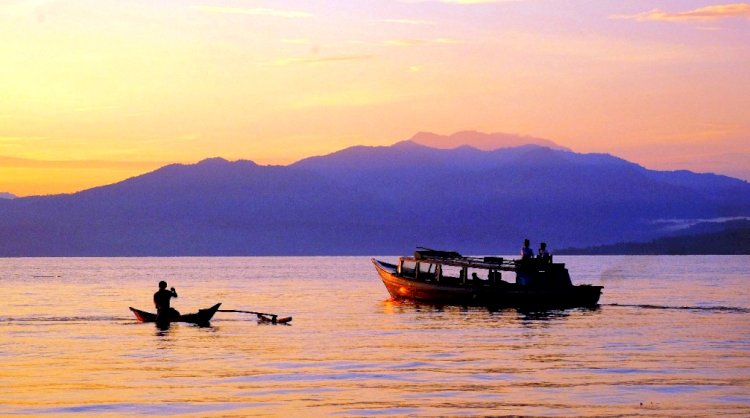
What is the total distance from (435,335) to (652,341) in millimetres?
9439

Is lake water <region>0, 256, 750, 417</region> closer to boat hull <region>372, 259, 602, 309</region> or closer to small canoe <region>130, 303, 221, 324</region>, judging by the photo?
small canoe <region>130, 303, 221, 324</region>

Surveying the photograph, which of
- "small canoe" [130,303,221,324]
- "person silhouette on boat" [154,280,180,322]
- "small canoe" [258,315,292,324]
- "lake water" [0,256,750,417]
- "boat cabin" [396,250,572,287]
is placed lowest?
"lake water" [0,256,750,417]

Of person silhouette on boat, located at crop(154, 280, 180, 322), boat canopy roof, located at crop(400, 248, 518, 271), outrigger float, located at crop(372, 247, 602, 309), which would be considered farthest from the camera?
boat canopy roof, located at crop(400, 248, 518, 271)

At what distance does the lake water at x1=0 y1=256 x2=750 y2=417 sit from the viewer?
3011cm

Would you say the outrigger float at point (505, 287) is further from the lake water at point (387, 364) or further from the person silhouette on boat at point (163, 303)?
the person silhouette on boat at point (163, 303)

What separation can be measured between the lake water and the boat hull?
1.04m

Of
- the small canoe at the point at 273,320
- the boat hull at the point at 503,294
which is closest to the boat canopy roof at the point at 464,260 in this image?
the boat hull at the point at 503,294

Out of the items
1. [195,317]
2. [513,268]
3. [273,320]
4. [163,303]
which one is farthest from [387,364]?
[513,268]

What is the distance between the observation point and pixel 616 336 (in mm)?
52125

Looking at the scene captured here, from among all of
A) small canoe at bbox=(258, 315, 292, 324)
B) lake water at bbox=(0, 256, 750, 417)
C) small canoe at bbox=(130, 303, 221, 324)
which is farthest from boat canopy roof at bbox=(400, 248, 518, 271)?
small canoe at bbox=(130, 303, 221, 324)

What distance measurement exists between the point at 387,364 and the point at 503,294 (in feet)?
102

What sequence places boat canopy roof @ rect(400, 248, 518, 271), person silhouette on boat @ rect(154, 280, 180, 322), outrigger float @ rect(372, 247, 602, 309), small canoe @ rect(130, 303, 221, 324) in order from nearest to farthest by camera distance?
person silhouette on boat @ rect(154, 280, 180, 322), small canoe @ rect(130, 303, 221, 324), outrigger float @ rect(372, 247, 602, 309), boat canopy roof @ rect(400, 248, 518, 271)

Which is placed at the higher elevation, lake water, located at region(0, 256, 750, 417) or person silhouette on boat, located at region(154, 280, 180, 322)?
person silhouette on boat, located at region(154, 280, 180, 322)

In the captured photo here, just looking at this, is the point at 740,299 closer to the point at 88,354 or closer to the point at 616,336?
the point at 616,336
